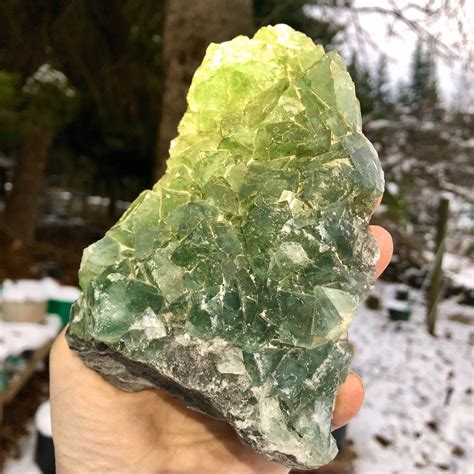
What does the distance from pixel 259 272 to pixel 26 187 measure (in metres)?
5.35

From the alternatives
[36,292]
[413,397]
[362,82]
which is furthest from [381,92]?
[36,292]

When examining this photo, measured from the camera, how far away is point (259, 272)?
0.90m

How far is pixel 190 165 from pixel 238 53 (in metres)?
0.26

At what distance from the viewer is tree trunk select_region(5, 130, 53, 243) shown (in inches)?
221

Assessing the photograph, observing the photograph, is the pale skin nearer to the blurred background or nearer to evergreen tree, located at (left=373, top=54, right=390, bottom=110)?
the blurred background

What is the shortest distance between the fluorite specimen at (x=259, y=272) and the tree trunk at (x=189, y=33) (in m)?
1.62

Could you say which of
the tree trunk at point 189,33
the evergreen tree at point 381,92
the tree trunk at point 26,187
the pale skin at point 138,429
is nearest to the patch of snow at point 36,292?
the tree trunk at point 189,33

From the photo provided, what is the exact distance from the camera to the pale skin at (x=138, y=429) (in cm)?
104

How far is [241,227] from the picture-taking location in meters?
0.93

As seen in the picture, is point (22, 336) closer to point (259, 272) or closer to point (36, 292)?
point (36, 292)

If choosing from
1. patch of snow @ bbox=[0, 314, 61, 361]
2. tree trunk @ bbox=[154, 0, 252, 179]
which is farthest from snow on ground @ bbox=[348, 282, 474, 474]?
tree trunk @ bbox=[154, 0, 252, 179]

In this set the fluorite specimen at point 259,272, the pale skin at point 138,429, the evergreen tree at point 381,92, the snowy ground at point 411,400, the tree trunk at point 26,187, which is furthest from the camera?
the tree trunk at point 26,187

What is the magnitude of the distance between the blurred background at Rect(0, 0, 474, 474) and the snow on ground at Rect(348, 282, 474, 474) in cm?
1

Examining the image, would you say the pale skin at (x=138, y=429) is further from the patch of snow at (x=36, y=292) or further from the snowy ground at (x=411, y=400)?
the patch of snow at (x=36, y=292)
